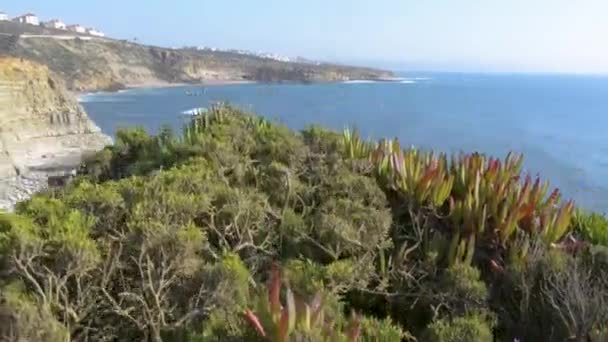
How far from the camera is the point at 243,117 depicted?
9516 mm

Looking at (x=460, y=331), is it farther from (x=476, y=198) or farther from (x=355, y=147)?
(x=355, y=147)

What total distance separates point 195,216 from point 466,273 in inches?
78.7

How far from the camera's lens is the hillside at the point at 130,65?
9969cm

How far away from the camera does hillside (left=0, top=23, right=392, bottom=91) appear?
99.7 m

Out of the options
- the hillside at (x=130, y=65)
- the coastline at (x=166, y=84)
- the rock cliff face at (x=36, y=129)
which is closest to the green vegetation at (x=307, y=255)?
the rock cliff face at (x=36, y=129)

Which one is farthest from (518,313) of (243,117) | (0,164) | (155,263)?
(0,164)

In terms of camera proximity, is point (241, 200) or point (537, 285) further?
point (241, 200)

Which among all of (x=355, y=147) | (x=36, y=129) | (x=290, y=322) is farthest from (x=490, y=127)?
(x=290, y=322)

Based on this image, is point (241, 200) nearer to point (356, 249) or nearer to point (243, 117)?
point (356, 249)

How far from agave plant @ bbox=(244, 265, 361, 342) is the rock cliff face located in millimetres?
27413

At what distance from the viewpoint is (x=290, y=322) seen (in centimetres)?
304

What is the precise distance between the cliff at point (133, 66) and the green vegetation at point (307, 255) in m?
84.4

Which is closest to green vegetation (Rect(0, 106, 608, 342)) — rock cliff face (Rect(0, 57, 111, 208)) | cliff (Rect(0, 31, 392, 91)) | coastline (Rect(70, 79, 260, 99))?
rock cliff face (Rect(0, 57, 111, 208))

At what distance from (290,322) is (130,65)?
132197 millimetres
